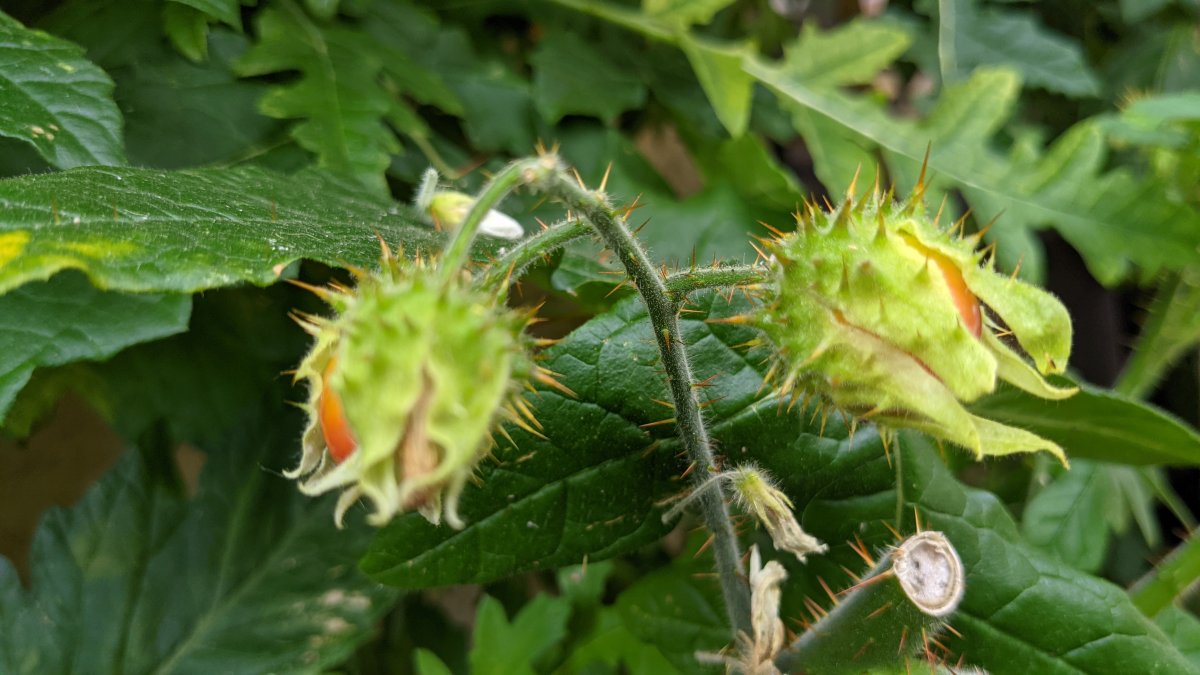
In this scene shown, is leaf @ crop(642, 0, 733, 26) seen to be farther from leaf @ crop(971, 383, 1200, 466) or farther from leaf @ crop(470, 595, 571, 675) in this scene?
leaf @ crop(470, 595, 571, 675)

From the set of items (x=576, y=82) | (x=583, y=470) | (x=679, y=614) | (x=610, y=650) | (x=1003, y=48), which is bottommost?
(x=610, y=650)

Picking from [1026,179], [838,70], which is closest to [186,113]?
[838,70]

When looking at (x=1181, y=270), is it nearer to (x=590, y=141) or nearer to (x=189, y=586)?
(x=590, y=141)

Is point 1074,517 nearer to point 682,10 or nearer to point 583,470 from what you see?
point 583,470

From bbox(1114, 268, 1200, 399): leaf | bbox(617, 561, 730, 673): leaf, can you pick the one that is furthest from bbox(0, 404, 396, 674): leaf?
bbox(1114, 268, 1200, 399): leaf

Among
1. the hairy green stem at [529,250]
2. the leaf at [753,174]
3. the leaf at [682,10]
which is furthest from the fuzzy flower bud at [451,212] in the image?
the leaf at [682,10]

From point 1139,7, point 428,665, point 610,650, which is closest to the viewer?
point 428,665
